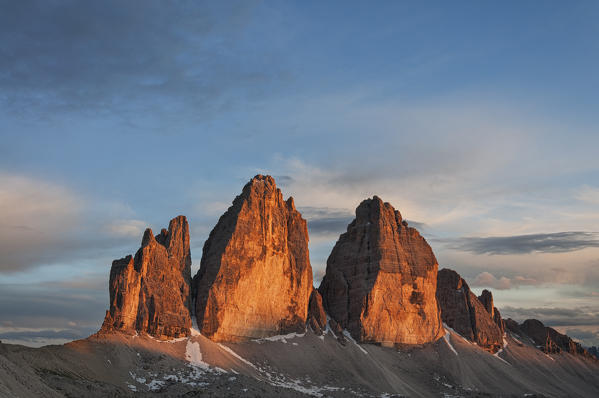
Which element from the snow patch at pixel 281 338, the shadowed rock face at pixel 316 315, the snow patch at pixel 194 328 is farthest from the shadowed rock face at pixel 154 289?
Result: the shadowed rock face at pixel 316 315

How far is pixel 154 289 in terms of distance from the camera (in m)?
108

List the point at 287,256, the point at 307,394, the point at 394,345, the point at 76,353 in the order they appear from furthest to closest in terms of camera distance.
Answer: the point at 394,345 < the point at 287,256 < the point at 307,394 < the point at 76,353

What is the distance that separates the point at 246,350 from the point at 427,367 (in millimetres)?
45330

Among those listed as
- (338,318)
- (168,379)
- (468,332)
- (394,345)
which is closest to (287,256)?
(338,318)

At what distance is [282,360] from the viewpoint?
378 ft

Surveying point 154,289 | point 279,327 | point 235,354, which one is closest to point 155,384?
point 154,289

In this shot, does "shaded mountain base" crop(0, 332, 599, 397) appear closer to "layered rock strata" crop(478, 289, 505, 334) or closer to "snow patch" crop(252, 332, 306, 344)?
"snow patch" crop(252, 332, 306, 344)

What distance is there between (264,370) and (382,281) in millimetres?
45098

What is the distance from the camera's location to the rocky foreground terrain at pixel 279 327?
89.4m

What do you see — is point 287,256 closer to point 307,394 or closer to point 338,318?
point 338,318

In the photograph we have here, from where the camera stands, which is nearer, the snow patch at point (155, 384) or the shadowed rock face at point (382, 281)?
the snow patch at point (155, 384)

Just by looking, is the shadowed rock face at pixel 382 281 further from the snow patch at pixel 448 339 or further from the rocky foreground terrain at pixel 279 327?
the snow patch at pixel 448 339

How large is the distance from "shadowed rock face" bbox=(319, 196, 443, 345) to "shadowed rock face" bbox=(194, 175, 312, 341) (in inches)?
528

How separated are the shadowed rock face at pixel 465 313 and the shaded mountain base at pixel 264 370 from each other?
7.19 m
